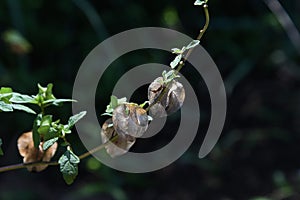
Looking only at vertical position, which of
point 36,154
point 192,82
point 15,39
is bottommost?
point 192,82

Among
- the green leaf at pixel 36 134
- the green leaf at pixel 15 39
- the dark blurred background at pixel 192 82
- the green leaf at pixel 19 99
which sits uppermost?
the green leaf at pixel 19 99

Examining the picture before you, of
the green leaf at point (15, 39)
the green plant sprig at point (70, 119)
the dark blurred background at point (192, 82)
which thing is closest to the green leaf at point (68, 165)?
the green plant sprig at point (70, 119)

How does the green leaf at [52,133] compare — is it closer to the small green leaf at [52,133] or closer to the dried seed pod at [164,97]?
the small green leaf at [52,133]

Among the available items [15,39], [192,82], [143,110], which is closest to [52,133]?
[143,110]

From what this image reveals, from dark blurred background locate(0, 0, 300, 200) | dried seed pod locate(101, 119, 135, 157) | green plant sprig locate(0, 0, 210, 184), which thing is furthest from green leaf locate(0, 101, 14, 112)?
dark blurred background locate(0, 0, 300, 200)

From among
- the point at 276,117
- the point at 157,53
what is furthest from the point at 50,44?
the point at 276,117

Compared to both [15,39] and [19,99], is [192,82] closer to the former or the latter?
[15,39]

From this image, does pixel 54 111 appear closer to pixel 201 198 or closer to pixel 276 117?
pixel 201 198
